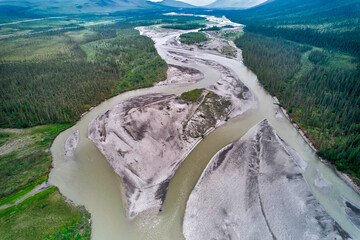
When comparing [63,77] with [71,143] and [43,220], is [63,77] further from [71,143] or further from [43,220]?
[43,220]

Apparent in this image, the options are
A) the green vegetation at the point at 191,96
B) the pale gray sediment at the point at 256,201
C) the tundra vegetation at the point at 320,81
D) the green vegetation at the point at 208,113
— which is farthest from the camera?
the green vegetation at the point at 191,96

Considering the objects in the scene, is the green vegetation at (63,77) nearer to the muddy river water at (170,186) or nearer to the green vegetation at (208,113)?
the muddy river water at (170,186)

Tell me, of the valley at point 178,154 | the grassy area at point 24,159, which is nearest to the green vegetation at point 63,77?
the valley at point 178,154

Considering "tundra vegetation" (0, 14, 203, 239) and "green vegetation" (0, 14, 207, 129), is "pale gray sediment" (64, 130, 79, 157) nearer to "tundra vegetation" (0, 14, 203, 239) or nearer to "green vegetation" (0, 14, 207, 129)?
"tundra vegetation" (0, 14, 203, 239)

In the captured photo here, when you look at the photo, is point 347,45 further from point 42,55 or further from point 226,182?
point 42,55

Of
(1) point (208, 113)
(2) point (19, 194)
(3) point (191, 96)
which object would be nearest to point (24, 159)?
(2) point (19, 194)

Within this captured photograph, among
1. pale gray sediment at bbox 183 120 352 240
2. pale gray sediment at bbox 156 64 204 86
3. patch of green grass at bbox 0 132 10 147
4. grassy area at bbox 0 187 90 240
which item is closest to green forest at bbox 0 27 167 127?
pale gray sediment at bbox 156 64 204 86

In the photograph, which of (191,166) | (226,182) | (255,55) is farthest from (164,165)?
(255,55)

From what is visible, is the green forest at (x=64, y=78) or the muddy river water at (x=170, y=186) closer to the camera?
the muddy river water at (x=170, y=186)
